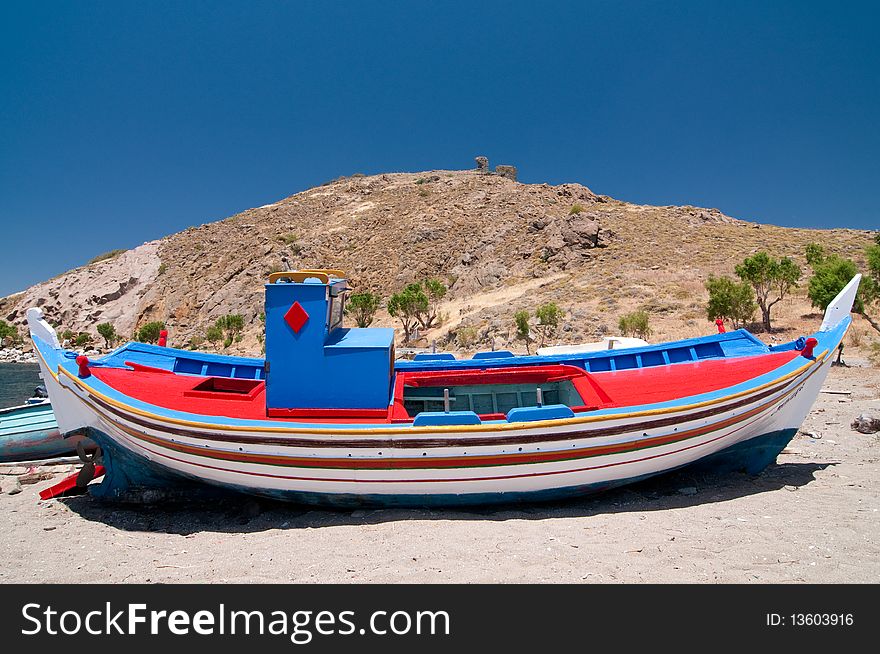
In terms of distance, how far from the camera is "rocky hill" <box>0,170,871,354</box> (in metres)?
34.8

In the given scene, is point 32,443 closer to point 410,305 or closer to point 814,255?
point 410,305

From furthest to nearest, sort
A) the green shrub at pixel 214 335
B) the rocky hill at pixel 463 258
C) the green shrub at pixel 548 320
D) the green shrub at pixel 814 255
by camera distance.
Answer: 1. the green shrub at pixel 214 335
2. the rocky hill at pixel 463 258
3. the green shrub at pixel 814 255
4. the green shrub at pixel 548 320

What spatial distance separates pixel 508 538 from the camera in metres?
5.23

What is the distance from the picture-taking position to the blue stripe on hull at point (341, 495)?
6164mm

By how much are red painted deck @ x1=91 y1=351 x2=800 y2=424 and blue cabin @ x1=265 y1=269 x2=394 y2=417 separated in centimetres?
21

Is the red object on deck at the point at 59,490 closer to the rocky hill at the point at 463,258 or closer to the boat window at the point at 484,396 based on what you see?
the boat window at the point at 484,396

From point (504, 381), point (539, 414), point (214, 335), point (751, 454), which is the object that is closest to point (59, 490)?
point (504, 381)

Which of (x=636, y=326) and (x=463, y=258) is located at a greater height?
(x=463, y=258)

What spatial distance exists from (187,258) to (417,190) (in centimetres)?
3929

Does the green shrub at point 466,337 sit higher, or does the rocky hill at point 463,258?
the rocky hill at point 463,258

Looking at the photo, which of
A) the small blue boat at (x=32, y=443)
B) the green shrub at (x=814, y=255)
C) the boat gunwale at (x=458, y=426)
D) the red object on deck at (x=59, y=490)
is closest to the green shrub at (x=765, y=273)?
the green shrub at (x=814, y=255)

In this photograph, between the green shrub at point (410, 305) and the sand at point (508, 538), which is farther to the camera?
the green shrub at point (410, 305)

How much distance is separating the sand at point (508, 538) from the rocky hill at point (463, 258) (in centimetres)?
2141

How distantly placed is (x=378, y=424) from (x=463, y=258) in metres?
50.4
